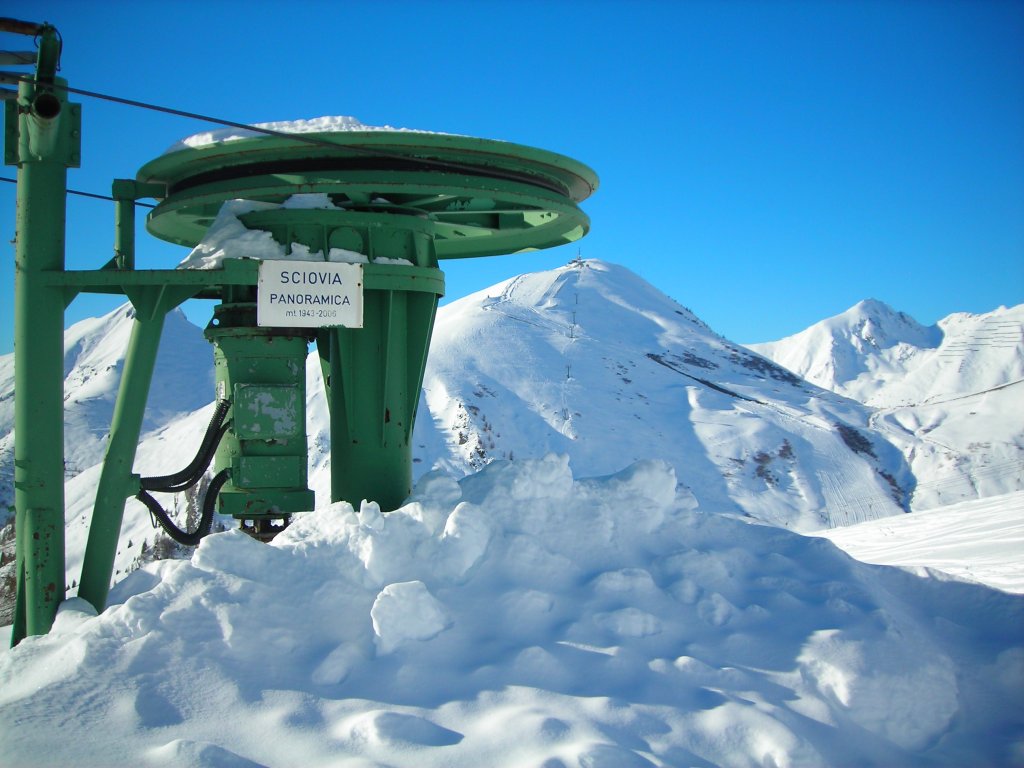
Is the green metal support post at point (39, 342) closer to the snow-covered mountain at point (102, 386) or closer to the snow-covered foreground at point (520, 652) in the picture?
the snow-covered foreground at point (520, 652)

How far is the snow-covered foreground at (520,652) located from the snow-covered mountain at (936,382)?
23.4 m

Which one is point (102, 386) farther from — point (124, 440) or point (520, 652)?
point (520, 652)

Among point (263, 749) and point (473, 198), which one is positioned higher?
point (473, 198)

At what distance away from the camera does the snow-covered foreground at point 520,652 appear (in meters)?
3.99

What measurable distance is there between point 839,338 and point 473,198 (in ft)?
451

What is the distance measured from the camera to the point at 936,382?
108062 mm

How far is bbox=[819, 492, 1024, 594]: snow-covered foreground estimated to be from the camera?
22.0ft

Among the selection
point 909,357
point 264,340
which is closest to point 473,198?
point 264,340

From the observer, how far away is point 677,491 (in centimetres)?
616

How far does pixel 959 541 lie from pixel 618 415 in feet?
62.3

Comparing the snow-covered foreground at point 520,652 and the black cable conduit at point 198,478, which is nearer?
the snow-covered foreground at point 520,652

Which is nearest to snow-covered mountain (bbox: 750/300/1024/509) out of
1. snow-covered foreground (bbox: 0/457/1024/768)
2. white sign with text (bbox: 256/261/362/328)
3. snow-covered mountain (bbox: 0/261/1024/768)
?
snow-covered mountain (bbox: 0/261/1024/768)

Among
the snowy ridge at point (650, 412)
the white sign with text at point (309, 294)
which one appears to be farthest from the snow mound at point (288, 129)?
the snowy ridge at point (650, 412)

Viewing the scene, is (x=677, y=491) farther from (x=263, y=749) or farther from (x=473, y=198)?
(x=263, y=749)
